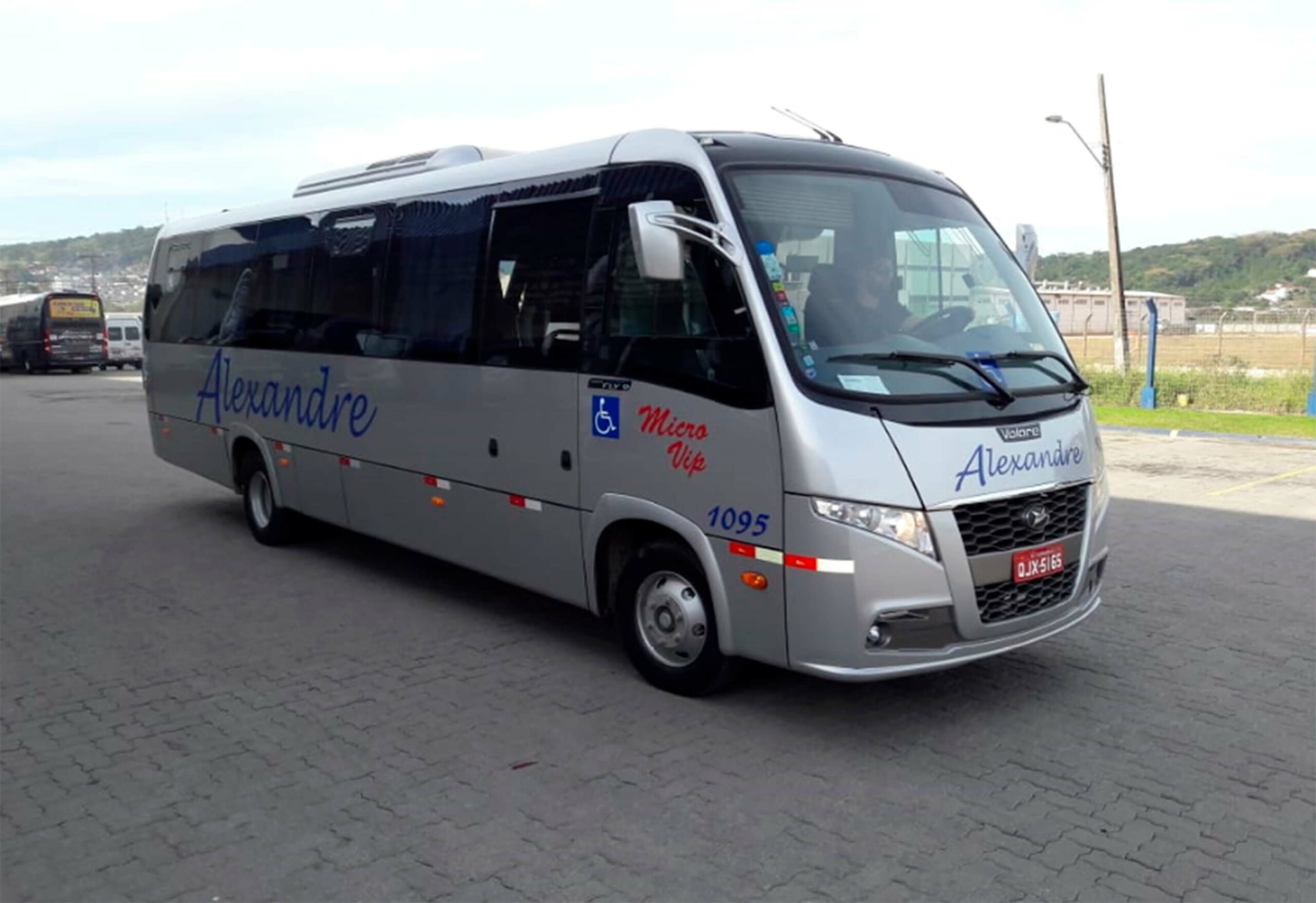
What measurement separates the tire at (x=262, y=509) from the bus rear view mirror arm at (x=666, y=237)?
5499 mm

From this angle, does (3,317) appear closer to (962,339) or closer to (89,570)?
(89,570)

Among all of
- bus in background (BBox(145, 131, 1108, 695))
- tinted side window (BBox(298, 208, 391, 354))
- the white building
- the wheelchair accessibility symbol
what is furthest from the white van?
the wheelchair accessibility symbol

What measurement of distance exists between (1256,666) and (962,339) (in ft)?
8.74

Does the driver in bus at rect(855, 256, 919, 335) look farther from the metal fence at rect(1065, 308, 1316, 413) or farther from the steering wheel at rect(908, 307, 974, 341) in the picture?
the metal fence at rect(1065, 308, 1316, 413)

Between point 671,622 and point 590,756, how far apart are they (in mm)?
958

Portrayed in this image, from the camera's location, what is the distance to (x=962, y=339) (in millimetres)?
5512

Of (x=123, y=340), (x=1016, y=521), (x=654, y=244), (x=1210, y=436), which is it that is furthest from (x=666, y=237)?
(x=123, y=340)

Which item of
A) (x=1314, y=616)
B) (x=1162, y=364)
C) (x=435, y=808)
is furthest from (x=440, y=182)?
(x=1162, y=364)

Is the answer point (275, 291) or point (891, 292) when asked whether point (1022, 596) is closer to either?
point (891, 292)

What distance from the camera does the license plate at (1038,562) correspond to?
5.21 metres

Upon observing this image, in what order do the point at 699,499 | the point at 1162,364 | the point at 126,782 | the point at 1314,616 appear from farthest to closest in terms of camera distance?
the point at 1162,364
the point at 1314,616
the point at 699,499
the point at 126,782

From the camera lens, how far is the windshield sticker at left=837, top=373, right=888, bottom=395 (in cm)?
502

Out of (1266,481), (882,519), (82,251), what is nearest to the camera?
(882,519)

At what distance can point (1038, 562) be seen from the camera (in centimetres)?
530
